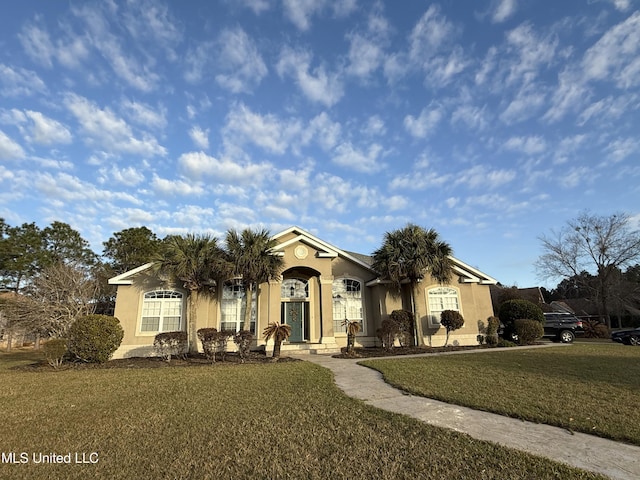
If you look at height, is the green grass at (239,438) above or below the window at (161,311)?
below

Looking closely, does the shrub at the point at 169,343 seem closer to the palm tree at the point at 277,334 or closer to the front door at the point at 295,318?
the palm tree at the point at 277,334

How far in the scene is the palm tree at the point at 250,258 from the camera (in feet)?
48.3

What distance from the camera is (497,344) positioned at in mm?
18203

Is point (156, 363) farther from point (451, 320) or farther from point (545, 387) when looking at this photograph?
point (451, 320)

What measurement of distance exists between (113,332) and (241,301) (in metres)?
5.86

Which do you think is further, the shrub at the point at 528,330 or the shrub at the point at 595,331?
the shrub at the point at 595,331

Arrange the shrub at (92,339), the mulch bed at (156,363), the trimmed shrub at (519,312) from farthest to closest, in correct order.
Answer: the trimmed shrub at (519,312)
the shrub at (92,339)
the mulch bed at (156,363)

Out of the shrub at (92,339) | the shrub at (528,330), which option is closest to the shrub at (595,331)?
the shrub at (528,330)

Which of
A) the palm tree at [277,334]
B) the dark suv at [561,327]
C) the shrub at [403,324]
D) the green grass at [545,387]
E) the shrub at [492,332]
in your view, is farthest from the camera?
the dark suv at [561,327]

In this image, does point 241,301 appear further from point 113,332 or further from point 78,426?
point 78,426

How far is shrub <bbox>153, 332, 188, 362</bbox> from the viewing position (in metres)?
13.7

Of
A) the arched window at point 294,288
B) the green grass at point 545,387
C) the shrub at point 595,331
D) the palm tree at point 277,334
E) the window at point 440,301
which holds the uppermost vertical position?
the arched window at point 294,288

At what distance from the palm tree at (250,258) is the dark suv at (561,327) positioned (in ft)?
57.7

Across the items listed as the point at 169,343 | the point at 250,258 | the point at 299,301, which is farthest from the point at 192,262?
the point at 299,301
